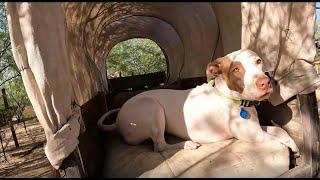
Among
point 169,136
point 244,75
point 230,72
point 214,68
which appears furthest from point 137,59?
point 244,75

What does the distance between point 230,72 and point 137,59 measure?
3286 cm

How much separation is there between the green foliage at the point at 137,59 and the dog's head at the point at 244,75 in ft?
100

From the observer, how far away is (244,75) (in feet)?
8.72

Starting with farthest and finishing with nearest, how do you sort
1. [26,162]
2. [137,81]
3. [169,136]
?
[137,81]
[26,162]
[169,136]

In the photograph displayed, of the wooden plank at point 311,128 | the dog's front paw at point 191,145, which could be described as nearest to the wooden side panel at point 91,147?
the dog's front paw at point 191,145

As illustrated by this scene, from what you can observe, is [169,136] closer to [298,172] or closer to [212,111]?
[212,111]

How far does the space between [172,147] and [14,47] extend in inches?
66.5

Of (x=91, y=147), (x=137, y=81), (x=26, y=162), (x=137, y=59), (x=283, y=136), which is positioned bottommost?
(x=137, y=59)

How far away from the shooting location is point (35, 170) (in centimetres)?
864

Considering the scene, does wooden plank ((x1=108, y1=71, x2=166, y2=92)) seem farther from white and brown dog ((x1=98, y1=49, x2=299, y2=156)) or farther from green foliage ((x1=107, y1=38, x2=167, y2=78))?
green foliage ((x1=107, y1=38, x2=167, y2=78))

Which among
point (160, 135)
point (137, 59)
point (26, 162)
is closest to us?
point (160, 135)

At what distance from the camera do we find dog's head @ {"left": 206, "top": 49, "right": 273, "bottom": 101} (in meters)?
2.53

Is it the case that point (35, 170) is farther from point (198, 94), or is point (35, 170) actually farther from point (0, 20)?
point (198, 94)

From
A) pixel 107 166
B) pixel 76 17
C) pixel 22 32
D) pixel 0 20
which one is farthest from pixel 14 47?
pixel 0 20
